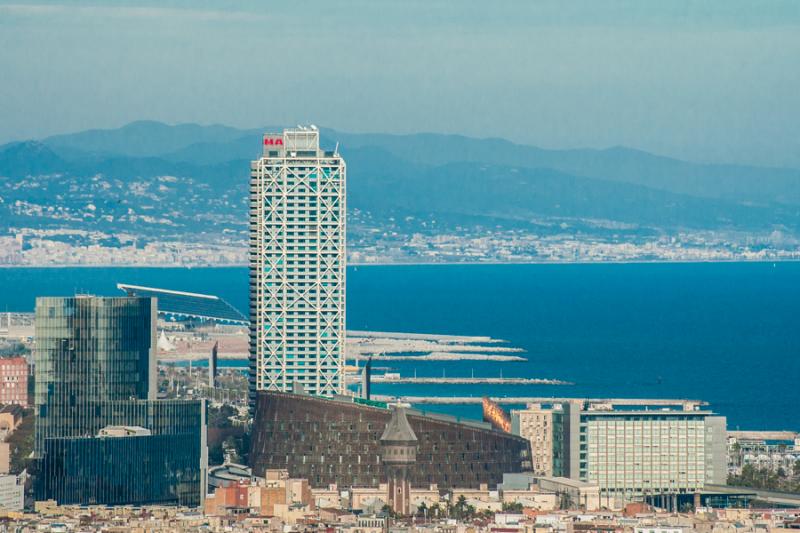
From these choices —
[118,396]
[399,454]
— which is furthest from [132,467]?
[399,454]

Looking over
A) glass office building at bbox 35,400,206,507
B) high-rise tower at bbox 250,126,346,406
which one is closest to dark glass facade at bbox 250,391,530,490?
glass office building at bbox 35,400,206,507

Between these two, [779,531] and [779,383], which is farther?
[779,383]

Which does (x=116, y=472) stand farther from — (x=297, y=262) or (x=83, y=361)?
(x=297, y=262)

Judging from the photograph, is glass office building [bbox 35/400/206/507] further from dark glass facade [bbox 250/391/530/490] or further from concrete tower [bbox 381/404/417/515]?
concrete tower [bbox 381/404/417/515]

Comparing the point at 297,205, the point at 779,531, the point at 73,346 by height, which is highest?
the point at 297,205

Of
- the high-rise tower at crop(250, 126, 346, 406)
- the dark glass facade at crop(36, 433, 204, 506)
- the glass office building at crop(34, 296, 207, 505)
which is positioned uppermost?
the high-rise tower at crop(250, 126, 346, 406)

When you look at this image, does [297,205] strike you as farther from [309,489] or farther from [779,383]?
[779,383]

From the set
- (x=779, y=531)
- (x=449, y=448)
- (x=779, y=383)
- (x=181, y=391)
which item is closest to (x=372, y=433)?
(x=449, y=448)
